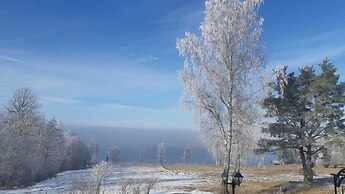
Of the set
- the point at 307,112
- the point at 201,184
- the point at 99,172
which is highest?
the point at 307,112

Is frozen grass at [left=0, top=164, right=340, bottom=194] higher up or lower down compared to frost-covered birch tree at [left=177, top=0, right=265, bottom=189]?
lower down

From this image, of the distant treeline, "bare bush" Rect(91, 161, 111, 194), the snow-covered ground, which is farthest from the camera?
the distant treeline

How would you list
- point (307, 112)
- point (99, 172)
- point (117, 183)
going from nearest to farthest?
point (99, 172)
point (307, 112)
point (117, 183)

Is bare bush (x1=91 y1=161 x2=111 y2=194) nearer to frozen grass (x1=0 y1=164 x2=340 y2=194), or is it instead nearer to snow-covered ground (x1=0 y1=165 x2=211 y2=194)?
snow-covered ground (x1=0 y1=165 x2=211 y2=194)

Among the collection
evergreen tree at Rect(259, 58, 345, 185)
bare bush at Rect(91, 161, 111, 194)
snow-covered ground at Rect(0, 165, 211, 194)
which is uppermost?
evergreen tree at Rect(259, 58, 345, 185)

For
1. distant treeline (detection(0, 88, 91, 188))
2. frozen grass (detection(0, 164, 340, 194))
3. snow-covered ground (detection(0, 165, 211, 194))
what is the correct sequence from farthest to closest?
distant treeline (detection(0, 88, 91, 188)) → frozen grass (detection(0, 164, 340, 194)) → snow-covered ground (detection(0, 165, 211, 194))

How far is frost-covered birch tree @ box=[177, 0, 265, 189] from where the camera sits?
20.0 meters

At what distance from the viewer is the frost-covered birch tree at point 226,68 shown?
1995 cm

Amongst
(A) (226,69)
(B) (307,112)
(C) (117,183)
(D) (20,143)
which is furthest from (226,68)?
(D) (20,143)

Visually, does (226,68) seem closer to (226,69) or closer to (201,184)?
(226,69)

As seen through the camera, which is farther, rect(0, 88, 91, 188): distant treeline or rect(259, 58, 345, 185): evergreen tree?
rect(0, 88, 91, 188): distant treeline

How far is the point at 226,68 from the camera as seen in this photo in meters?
20.2

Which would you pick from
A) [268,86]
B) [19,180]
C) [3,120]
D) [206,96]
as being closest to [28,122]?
[3,120]

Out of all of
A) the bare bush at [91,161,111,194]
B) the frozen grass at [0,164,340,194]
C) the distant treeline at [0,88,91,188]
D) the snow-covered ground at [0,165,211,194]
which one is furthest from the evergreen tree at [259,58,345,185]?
the distant treeline at [0,88,91,188]
